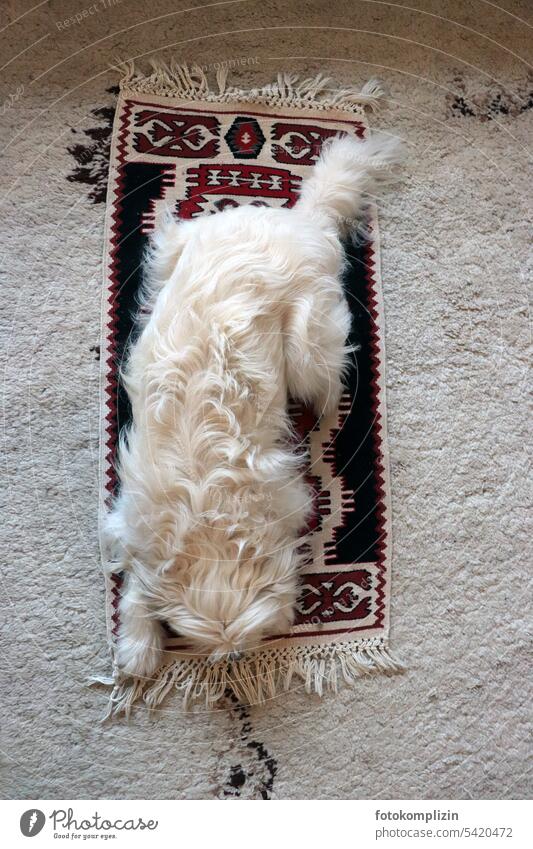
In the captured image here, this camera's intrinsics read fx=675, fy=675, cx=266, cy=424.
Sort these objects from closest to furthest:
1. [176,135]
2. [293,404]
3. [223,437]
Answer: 1. [223,437]
2. [293,404]
3. [176,135]

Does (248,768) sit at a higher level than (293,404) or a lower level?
lower

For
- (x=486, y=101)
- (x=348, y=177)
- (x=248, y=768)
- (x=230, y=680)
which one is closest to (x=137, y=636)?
(x=230, y=680)

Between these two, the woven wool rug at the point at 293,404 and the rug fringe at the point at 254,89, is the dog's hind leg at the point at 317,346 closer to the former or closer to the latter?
the woven wool rug at the point at 293,404

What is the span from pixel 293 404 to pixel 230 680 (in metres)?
0.47

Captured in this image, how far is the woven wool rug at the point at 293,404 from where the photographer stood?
111cm

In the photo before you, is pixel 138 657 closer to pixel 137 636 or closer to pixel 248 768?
pixel 137 636

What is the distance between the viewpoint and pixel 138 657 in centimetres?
106

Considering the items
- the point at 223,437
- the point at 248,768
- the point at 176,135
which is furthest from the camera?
the point at 176,135

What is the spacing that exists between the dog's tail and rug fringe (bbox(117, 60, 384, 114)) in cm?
9

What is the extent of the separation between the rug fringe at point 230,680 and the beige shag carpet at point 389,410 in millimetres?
24
